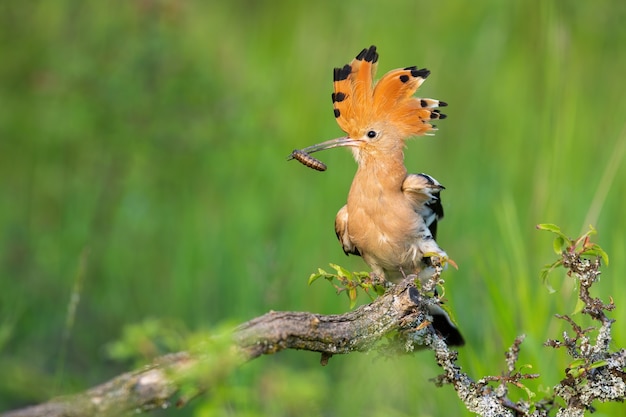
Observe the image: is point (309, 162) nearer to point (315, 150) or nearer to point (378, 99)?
point (315, 150)

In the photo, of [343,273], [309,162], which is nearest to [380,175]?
[309,162]

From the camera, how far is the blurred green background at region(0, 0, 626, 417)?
14.4 ft

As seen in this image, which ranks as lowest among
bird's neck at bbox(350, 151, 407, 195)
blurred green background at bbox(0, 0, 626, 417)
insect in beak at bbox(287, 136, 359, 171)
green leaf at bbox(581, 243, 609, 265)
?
blurred green background at bbox(0, 0, 626, 417)

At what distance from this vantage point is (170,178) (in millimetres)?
5910

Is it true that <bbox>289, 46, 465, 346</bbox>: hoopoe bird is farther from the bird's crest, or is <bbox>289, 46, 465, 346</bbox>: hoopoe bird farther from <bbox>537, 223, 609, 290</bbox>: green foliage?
<bbox>537, 223, 609, 290</bbox>: green foliage

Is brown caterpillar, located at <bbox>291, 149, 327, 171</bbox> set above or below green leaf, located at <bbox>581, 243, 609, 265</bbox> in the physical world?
below

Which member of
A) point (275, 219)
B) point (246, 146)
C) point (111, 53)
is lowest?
point (275, 219)

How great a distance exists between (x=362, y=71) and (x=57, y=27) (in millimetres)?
3012

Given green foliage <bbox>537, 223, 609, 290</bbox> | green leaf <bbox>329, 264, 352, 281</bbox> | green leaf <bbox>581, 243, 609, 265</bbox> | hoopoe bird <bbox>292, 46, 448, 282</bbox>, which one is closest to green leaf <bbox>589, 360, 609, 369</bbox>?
green foliage <bbox>537, 223, 609, 290</bbox>

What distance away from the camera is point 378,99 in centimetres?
360

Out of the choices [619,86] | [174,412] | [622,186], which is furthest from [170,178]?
[619,86]

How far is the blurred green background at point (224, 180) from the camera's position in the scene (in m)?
4.39

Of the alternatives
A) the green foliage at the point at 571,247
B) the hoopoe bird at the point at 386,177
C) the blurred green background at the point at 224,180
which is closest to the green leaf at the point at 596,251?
the green foliage at the point at 571,247

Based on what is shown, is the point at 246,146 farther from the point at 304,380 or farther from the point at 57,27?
the point at 304,380
